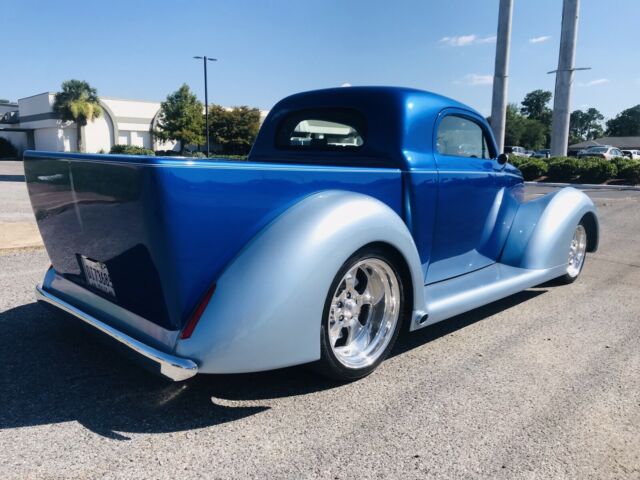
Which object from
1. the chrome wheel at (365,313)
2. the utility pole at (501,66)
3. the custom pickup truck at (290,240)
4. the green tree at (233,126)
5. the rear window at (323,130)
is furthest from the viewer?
the green tree at (233,126)

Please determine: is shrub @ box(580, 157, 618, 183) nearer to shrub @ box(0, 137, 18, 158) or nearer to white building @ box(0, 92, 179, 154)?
white building @ box(0, 92, 179, 154)

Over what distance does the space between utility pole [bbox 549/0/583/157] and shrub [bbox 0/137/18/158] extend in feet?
166

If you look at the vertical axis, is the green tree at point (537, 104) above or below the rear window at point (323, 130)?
above

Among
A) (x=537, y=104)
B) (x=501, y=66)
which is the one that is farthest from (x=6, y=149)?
(x=537, y=104)

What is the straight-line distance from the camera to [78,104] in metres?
46.9

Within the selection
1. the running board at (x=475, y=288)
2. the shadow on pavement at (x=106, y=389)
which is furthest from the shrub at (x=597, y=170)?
the shadow on pavement at (x=106, y=389)

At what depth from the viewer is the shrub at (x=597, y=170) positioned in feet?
64.8

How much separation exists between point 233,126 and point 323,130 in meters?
49.1

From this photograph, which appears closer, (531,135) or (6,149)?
(6,149)

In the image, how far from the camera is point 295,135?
4133 mm

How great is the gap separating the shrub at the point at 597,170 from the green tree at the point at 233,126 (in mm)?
35388

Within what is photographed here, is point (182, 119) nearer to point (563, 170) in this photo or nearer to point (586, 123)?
point (563, 170)

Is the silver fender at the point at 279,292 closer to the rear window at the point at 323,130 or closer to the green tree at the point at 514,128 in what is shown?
the rear window at the point at 323,130

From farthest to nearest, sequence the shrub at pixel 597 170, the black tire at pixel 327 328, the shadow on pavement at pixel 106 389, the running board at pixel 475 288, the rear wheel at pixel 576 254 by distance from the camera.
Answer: the shrub at pixel 597 170, the rear wheel at pixel 576 254, the running board at pixel 475 288, the black tire at pixel 327 328, the shadow on pavement at pixel 106 389
